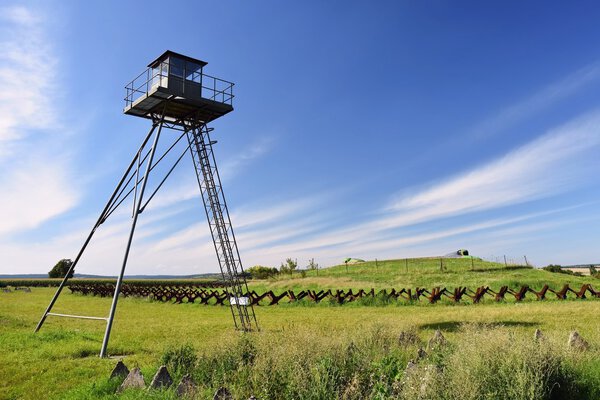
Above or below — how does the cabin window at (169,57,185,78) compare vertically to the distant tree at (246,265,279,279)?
above

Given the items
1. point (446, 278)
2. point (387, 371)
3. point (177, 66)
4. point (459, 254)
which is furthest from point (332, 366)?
point (459, 254)

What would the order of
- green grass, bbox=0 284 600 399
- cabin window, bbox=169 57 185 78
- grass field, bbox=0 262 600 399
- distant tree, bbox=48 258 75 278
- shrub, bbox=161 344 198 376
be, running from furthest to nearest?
distant tree, bbox=48 258 75 278, cabin window, bbox=169 57 185 78, shrub, bbox=161 344 198 376, green grass, bbox=0 284 600 399, grass field, bbox=0 262 600 399

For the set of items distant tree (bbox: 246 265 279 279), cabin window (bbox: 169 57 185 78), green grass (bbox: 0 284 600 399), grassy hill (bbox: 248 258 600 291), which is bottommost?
green grass (bbox: 0 284 600 399)

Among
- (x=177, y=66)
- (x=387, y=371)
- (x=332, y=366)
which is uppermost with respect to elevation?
(x=177, y=66)

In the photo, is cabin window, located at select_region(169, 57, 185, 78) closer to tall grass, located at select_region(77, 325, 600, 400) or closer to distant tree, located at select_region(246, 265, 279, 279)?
tall grass, located at select_region(77, 325, 600, 400)

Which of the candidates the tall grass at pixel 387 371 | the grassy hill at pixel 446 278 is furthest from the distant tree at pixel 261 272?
the tall grass at pixel 387 371

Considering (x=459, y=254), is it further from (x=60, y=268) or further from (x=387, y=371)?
(x=60, y=268)

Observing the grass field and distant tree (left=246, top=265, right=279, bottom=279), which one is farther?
distant tree (left=246, top=265, right=279, bottom=279)

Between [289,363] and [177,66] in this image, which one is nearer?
[289,363]

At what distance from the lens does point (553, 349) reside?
7.16m

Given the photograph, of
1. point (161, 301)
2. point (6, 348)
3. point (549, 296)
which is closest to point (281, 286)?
point (161, 301)

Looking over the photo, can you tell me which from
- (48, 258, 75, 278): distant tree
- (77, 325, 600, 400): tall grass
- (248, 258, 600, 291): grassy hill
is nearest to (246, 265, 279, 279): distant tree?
(248, 258, 600, 291): grassy hill

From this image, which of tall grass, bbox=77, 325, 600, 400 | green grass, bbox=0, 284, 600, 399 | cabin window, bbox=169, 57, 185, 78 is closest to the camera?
tall grass, bbox=77, 325, 600, 400

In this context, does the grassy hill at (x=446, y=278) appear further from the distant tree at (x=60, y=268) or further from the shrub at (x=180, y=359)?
the distant tree at (x=60, y=268)
